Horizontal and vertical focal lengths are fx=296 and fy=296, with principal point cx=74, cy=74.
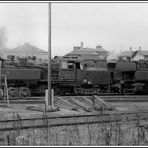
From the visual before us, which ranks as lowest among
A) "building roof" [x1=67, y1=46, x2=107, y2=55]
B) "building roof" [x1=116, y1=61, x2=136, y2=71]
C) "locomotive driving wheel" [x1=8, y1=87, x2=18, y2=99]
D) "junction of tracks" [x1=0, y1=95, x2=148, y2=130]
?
"junction of tracks" [x1=0, y1=95, x2=148, y2=130]

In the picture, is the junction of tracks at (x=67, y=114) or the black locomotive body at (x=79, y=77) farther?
the black locomotive body at (x=79, y=77)

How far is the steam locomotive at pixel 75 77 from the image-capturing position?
2245cm

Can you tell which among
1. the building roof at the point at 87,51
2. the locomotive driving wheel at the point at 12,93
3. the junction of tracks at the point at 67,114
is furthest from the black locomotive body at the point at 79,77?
the building roof at the point at 87,51

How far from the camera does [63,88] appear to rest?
79.1 feet

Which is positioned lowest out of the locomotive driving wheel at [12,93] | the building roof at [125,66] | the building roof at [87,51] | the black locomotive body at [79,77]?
the locomotive driving wheel at [12,93]

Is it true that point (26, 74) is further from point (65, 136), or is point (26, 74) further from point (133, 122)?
point (65, 136)

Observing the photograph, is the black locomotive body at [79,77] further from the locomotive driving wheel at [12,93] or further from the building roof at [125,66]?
the locomotive driving wheel at [12,93]

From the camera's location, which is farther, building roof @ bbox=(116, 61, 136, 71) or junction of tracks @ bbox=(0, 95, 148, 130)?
building roof @ bbox=(116, 61, 136, 71)

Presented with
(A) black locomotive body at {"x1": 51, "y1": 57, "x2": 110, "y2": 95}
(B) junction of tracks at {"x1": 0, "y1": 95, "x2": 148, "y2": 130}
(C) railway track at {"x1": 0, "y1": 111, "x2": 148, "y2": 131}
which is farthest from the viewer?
(A) black locomotive body at {"x1": 51, "y1": 57, "x2": 110, "y2": 95}

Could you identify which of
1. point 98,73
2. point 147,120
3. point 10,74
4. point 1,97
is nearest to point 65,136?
point 147,120

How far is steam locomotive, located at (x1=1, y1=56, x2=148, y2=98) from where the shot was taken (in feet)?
73.7

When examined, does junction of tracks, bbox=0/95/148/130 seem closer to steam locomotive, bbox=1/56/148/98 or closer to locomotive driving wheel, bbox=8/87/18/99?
locomotive driving wheel, bbox=8/87/18/99

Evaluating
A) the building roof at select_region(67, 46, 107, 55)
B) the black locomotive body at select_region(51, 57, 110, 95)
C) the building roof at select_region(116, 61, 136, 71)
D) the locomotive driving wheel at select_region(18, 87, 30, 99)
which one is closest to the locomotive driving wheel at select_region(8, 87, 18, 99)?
the locomotive driving wheel at select_region(18, 87, 30, 99)

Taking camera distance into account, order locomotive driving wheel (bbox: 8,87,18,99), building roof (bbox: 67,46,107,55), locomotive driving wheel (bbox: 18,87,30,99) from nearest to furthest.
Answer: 1. locomotive driving wheel (bbox: 8,87,18,99)
2. locomotive driving wheel (bbox: 18,87,30,99)
3. building roof (bbox: 67,46,107,55)
